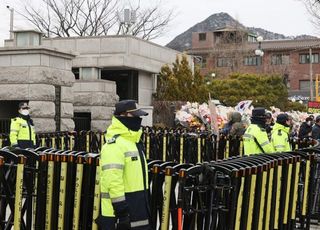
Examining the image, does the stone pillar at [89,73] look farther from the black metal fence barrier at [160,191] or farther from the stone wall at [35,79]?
the black metal fence barrier at [160,191]

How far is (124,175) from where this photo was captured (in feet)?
19.0

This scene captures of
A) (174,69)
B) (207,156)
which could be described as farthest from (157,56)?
(207,156)

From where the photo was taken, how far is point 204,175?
6.21 metres

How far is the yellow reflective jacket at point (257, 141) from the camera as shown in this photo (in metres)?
10.1

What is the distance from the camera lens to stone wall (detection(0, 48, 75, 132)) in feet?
58.5

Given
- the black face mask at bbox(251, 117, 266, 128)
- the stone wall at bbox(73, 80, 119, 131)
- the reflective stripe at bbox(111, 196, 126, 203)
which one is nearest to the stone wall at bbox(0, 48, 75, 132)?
the stone wall at bbox(73, 80, 119, 131)

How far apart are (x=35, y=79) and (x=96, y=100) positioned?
16.6 feet

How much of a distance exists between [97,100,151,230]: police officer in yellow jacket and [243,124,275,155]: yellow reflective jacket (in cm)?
455

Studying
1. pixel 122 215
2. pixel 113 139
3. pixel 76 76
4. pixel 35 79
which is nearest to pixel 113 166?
pixel 113 139

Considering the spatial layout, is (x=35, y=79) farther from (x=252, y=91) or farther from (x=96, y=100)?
(x=252, y=91)

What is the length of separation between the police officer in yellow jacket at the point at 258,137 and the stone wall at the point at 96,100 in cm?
1284

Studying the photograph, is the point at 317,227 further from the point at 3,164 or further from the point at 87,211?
the point at 3,164

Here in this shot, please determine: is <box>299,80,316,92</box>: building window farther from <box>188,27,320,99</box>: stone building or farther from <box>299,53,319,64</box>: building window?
<box>299,53,319,64</box>: building window

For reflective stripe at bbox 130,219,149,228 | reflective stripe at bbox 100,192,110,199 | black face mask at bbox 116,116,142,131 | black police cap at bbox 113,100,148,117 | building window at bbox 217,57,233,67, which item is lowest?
reflective stripe at bbox 130,219,149,228
